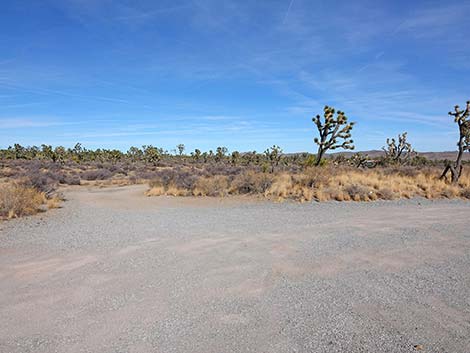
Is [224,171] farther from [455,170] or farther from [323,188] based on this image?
[455,170]

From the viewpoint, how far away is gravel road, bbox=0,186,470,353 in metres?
3.41

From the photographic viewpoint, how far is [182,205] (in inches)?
549

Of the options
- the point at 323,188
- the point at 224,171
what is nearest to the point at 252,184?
the point at 323,188

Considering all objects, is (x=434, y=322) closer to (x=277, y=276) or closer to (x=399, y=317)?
(x=399, y=317)

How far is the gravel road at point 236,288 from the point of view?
11.2 feet

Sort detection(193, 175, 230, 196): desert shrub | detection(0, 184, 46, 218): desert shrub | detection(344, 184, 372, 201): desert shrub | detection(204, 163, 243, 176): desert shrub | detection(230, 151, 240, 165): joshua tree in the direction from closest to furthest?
detection(0, 184, 46, 218): desert shrub → detection(344, 184, 372, 201): desert shrub → detection(193, 175, 230, 196): desert shrub → detection(204, 163, 243, 176): desert shrub → detection(230, 151, 240, 165): joshua tree

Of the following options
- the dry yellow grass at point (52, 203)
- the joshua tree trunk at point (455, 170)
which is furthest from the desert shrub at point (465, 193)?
the dry yellow grass at point (52, 203)

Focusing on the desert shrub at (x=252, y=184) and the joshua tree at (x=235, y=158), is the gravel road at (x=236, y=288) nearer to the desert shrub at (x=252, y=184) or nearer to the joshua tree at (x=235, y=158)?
the desert shrub at (x=252, y=184)

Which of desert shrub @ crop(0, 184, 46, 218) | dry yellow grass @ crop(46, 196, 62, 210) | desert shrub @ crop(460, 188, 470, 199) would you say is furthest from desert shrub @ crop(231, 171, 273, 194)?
desert shrub @ crop(460, 188, 470, 199)

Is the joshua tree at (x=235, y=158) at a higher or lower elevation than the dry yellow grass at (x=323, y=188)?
higher

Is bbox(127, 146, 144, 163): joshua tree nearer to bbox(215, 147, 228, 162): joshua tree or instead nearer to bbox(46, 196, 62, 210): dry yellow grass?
bbox(215, 147, 228, 162): joshua tree

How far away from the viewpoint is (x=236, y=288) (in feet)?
15.4

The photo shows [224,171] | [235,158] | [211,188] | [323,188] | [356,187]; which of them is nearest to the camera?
[356,187]

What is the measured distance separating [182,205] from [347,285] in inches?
397
